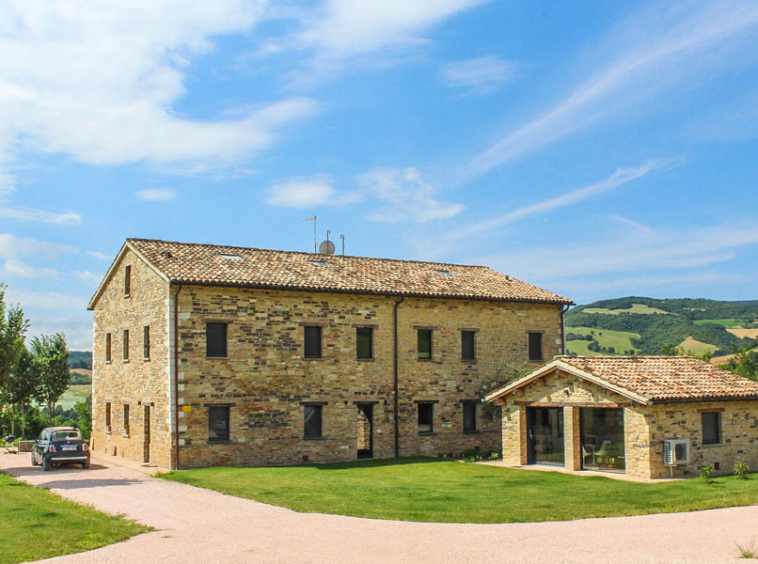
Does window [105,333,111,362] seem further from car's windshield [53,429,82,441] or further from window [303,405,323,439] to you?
window [303,405,323,439]

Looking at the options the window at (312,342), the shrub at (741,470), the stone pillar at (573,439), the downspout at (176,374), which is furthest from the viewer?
the window at (312,342)

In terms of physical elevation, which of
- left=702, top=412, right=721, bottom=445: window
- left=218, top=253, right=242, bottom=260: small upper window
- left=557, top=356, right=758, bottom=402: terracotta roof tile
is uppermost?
left=218, top=253, right=242, bottom=260: small upper window

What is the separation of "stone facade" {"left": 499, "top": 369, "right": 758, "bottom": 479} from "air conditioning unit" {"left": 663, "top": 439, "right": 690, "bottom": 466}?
142 millimetres

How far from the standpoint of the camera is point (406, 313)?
30.2 m

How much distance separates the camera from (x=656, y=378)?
23.5 meters

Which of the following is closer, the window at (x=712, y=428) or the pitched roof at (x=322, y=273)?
the window at (x=712, y=428)

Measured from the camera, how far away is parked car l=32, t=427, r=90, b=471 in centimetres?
2620

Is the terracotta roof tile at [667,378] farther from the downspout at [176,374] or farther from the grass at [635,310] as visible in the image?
the grass at [635,310]

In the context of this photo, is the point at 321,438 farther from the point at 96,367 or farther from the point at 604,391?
the point at 96,367

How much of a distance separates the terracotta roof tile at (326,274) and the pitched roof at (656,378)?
21.6 feet

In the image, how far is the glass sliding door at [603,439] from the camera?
2316 cm

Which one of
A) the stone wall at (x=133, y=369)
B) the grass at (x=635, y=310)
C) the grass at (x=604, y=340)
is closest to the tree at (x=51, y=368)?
the stone wall at (x=133, y=369)

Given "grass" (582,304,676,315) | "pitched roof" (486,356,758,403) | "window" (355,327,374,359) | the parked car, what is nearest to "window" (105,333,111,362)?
the parked car

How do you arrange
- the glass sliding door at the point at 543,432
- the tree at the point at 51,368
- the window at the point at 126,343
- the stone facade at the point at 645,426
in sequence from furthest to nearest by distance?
the tree at the point at 51,368 → the window at the point at 126,343 → the glass sliding door at the point at 543,432 → the stone facade at the point at 645,426
